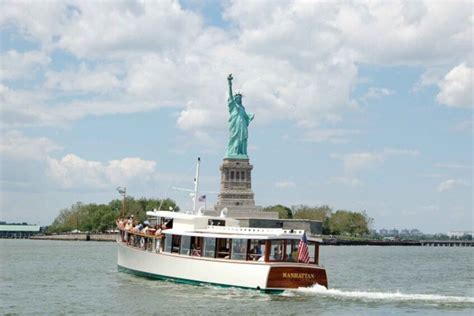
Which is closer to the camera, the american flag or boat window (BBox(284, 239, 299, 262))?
the american flag

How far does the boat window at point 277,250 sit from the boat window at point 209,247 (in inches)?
148

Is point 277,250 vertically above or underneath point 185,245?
underneath

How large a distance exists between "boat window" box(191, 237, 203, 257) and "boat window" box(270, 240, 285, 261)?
204 inches

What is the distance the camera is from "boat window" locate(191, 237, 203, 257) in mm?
47219

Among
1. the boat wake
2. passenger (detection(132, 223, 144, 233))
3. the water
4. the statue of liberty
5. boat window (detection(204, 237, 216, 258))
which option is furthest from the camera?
the statue of liberty

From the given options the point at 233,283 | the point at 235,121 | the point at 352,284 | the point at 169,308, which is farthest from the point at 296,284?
the point at 235,121

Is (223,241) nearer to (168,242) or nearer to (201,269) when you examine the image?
(201,269)

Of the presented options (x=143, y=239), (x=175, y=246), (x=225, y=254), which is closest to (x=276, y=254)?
(x=225, y=254)

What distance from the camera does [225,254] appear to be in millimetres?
45656

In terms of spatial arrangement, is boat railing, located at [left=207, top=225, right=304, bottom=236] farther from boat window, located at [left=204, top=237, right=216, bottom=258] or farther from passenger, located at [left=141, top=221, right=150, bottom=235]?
passenger, located at [left=141, top=221, right=150, bottom=235]

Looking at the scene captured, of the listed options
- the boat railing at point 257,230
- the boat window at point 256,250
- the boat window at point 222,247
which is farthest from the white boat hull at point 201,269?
the boat railing at point 257,230

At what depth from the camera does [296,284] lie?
42469 mm

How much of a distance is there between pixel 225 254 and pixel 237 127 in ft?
330

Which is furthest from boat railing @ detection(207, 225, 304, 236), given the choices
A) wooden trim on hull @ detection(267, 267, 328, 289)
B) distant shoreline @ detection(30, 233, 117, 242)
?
distant shoreline @ detection(30, 233, 117, 242)
